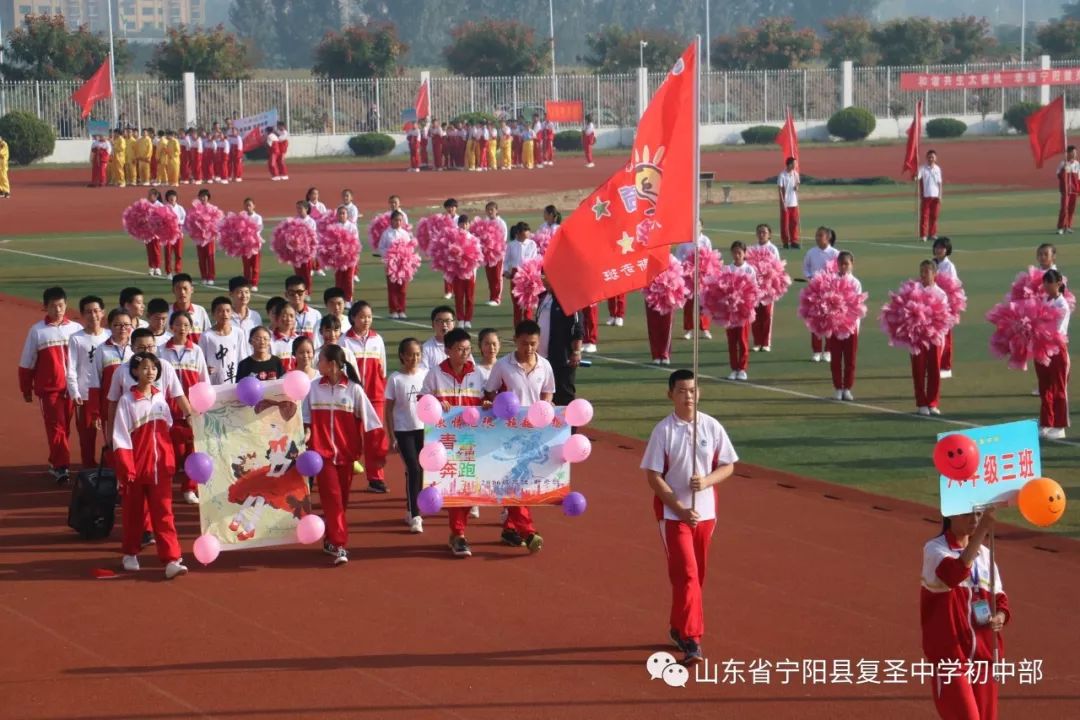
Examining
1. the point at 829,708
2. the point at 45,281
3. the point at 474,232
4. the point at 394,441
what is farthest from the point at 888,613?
the point at 45,281

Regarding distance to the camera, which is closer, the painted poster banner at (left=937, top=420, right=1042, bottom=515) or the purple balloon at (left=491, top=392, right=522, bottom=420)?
the painted poster banner at (left=937, top=420, right=1042, bottom=515)

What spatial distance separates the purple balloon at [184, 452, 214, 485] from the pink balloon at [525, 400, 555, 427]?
2.35 m

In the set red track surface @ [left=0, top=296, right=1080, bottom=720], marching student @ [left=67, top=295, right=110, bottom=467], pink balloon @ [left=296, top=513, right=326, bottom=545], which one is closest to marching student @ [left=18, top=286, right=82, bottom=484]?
marching student @ [left=67, top=295, right=110, bottom=467]

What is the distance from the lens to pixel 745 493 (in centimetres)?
1398

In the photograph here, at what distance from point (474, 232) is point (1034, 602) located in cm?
1551

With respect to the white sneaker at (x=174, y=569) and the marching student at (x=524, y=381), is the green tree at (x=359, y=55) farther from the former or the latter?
the white sneaker at (x=174, y=569)

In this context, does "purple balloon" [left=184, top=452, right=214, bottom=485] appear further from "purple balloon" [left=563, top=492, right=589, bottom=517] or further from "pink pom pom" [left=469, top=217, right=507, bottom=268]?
"pink pom pom" [left=469, top=217, right=507, bottom=268]

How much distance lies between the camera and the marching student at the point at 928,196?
112 feet

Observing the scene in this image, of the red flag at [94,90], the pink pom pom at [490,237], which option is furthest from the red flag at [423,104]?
the pink pom pom at [490,237]

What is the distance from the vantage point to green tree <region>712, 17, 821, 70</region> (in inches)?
3228

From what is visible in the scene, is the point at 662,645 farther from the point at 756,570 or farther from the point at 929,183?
the point at 929,183

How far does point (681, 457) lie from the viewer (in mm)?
9602

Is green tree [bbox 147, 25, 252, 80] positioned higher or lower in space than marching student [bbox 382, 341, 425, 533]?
higher

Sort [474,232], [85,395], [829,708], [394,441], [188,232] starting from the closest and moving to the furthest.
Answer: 1. [829,708]
2. [394,441]
3. [85,395]
4. [474,232]
5. [188,232]
